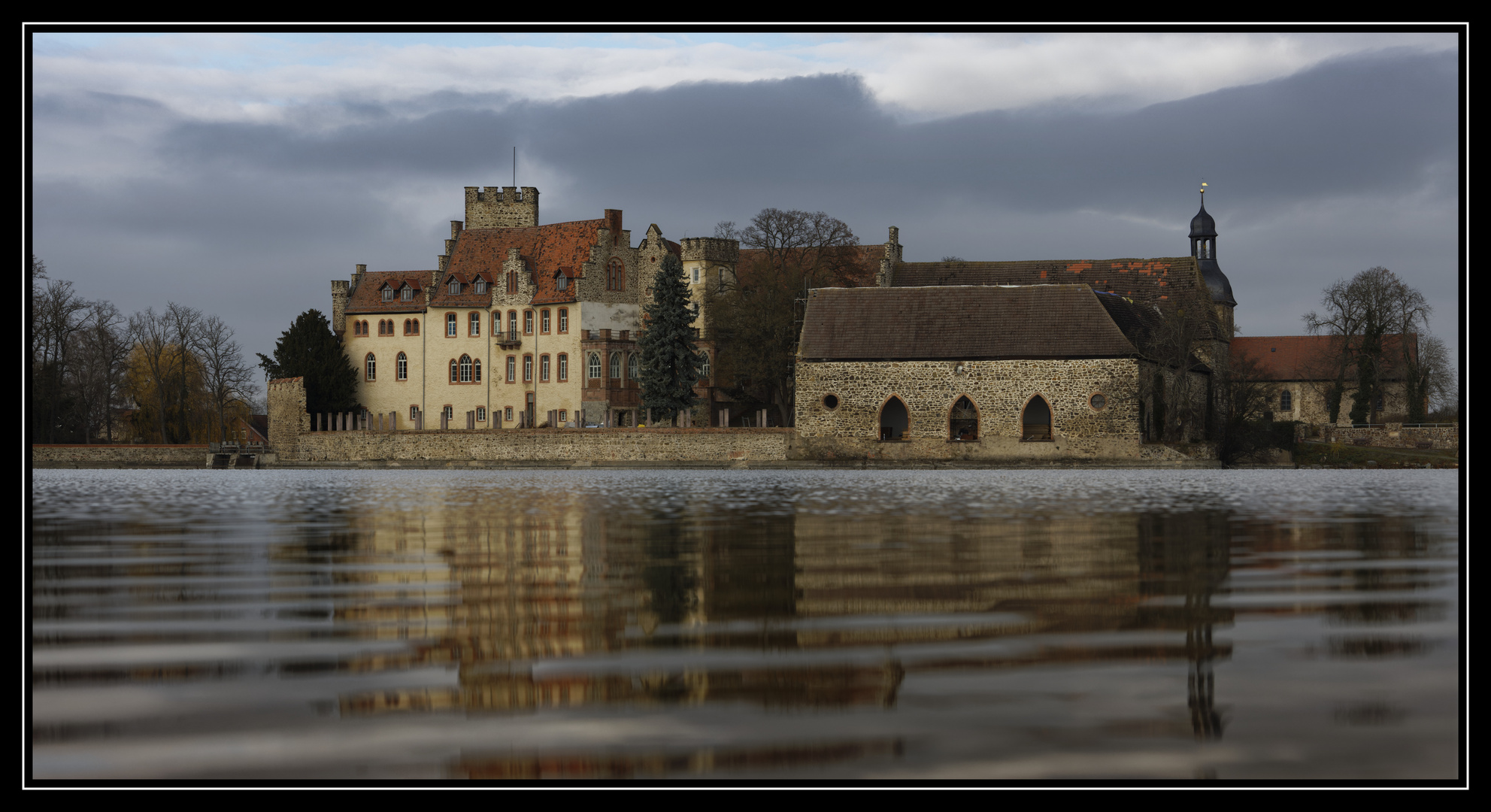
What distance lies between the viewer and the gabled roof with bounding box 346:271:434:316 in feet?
260

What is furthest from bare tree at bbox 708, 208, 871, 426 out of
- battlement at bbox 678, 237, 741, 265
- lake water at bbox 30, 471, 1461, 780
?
lake water at bbox 30, 471, 1461, 780

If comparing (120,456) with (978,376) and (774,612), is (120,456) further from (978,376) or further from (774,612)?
(774,612)

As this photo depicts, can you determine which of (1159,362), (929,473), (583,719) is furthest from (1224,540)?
(1159,362)

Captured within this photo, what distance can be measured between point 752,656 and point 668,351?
5947cm

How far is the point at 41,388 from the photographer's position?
2584 inches

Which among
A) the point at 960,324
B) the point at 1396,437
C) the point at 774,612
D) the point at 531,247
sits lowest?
the point at 774,612

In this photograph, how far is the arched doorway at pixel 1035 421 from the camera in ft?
180

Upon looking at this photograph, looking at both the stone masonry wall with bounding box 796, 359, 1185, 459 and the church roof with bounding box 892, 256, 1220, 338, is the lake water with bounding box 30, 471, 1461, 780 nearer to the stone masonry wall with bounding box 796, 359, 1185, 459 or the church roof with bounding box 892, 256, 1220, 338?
the stone masonry wall with bounding box 796, 359, 1185, 459

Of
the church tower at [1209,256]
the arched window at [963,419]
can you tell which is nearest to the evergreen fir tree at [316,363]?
the arched window at [963,419]

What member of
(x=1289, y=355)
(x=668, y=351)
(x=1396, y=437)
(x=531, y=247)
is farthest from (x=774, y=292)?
(x=1289, y=355)

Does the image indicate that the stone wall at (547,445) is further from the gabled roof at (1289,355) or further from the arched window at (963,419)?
the gabled roof at (1289,355)

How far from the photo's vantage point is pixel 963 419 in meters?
56.4
